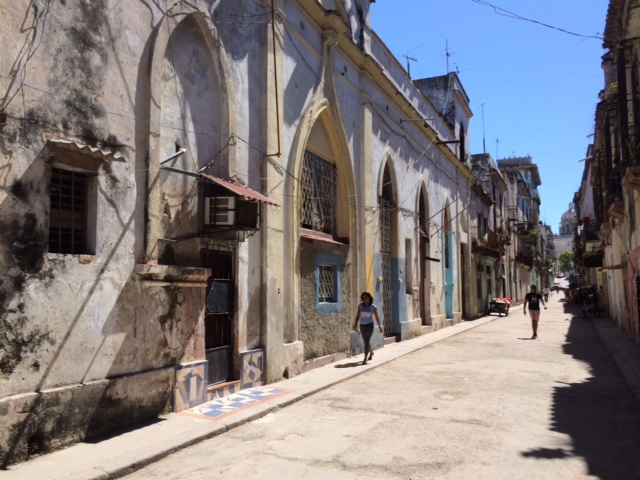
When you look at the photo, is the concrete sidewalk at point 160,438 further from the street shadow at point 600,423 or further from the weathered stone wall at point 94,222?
the street shadow at point 600,423

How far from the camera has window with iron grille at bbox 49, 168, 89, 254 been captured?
6.05 m

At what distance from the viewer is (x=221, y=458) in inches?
229

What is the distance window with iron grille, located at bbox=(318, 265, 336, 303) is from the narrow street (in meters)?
2.00

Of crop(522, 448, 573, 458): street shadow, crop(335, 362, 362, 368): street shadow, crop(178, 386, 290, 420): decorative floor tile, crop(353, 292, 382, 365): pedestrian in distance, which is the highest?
crop(353, 292, 382, 365): pedestrian in distance

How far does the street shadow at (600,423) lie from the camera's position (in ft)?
18.0

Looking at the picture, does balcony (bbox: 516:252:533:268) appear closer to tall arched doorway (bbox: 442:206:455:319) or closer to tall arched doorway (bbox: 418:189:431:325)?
tall arched doorway (bbox: 442:206:455:319)

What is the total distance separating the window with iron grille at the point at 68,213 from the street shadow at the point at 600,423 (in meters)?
5.33

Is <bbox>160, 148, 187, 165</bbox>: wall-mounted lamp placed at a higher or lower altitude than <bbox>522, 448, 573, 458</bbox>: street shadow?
higher

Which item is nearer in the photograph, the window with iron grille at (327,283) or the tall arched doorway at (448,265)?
the window with iron grille at (327,283)

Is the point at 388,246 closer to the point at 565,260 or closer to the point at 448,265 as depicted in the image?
the point at 448,265

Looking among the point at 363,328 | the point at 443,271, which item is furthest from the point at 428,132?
the point at 363,328

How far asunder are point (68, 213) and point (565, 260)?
124899mm

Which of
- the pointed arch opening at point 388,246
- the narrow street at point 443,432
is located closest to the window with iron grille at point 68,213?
the narrow street at point 443,432

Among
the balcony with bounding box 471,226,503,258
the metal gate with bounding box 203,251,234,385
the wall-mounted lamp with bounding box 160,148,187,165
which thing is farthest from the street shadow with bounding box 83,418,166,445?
the balcony with bounding box 471,226,503,258
